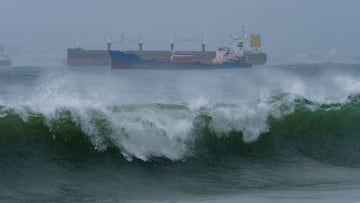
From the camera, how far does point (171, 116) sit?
17750 mm

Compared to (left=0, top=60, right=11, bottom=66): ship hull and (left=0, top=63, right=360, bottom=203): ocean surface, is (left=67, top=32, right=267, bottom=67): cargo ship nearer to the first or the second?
(left=0, top=60, right=11, bottom=66): ship hull

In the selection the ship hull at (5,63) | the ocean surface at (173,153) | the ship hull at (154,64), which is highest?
the ocean surface at (173,153)

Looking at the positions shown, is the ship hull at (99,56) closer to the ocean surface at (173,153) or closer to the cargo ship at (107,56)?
the cargo ship at (107,56)

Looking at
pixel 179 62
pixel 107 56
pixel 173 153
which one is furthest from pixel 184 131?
pixel 107 56

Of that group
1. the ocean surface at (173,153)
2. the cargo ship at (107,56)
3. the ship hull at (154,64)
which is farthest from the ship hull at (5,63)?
the ocean surface at (173,153)

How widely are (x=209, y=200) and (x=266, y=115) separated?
640 cm

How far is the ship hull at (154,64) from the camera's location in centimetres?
10675

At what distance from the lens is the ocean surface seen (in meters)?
13.9

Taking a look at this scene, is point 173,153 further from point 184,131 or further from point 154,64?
point 154,64

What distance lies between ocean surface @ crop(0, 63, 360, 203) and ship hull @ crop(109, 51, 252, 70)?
284 ft

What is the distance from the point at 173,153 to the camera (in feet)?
53.6

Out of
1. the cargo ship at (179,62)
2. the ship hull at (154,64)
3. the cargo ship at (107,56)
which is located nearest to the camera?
the ship hull at (154,64)

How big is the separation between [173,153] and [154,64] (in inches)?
3636

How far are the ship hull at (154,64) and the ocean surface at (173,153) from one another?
86528mm
